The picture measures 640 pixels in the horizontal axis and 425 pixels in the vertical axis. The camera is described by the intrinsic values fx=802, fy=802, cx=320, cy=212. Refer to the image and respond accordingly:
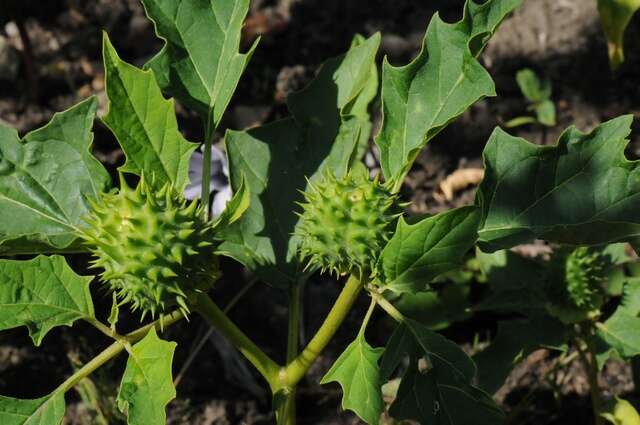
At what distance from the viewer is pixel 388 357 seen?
64.5 inches

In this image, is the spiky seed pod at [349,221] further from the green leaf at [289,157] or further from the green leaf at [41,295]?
the green leaf at [41,295]

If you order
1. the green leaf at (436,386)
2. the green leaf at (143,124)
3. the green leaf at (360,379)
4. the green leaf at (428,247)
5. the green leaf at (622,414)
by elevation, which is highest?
the green leaf at (143,124)

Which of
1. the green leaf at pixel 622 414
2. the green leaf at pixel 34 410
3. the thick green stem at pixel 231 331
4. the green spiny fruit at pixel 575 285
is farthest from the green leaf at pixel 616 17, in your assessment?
the green leaf at pixel 34 410

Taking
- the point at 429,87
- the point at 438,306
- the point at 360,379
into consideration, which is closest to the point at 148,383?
the point at 360,379

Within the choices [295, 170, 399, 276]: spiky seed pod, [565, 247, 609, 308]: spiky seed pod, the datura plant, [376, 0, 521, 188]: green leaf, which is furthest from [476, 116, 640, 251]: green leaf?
[565, 247, 609, 308]: spiky seed pod


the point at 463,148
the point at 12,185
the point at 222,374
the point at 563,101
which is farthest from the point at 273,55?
the point at 12,185

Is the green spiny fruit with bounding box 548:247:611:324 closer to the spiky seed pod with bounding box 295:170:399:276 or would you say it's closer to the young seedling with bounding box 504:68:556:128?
the spiky seed pod with bounding box 295:170:399:276

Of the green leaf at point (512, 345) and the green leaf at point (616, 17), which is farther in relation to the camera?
the green leaf at point (616, 17)

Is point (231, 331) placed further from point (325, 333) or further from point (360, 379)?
point (360, 379)

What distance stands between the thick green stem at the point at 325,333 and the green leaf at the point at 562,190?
0.30m

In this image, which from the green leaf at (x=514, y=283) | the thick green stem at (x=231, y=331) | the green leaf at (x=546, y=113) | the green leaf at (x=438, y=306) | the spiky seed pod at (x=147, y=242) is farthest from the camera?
the green leaf at (x=546, y=113)

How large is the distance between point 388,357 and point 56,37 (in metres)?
2.54

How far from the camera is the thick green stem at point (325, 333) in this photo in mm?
1760

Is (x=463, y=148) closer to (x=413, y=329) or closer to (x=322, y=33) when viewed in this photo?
(x=322, y=33)
